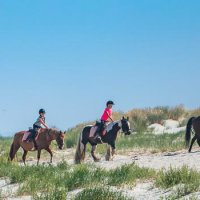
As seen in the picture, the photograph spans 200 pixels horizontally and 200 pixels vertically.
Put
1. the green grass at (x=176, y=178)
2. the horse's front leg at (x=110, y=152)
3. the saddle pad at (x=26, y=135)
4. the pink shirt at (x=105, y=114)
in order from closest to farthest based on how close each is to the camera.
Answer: the green grass at (x=176, y=178) → the pink shirt at (x=105, y=114) → the horse's front leg at (x=110, y=152) → the saddle pad at (x=26, y=135)

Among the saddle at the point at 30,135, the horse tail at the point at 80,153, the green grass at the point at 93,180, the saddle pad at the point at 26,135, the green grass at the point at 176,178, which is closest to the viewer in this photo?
the green grass at the point at 93,180

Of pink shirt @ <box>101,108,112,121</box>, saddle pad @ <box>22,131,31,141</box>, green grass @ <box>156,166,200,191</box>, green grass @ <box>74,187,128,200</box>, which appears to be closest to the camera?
green grass @ <box>74,187,128,200</box>

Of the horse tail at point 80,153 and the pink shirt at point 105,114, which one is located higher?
the pink shirt at point 105,114

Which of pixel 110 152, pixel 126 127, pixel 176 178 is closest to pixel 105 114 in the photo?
pixel 126 127

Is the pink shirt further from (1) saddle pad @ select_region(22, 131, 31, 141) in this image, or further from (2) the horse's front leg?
(1) saddle pad @ select_region(22, 131, 31, 141)

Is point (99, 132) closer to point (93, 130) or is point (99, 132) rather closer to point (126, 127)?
point (93, 130)

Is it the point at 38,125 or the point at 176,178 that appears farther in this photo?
the point at 38,125

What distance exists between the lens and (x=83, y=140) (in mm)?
22500

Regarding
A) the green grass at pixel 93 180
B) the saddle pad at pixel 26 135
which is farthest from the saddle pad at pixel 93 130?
the green grass at pixel 93 180

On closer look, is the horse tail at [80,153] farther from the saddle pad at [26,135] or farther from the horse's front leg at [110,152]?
the saddle pad at [26,135]

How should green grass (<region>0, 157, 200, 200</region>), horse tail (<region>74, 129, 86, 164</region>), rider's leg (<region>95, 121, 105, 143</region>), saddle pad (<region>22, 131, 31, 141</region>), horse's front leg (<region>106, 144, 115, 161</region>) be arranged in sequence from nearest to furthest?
green grass (<region>0, 157, 200, 200</region>) < horse tail (<region>74, 129, 86, 164</region>) < horse's front leg (<region>106, 144, 115, 161</region>) < rider's leg (<region>95, 121, 105, 143</region>) < saddle pad (<region>22, 131, 31, 141</region>)

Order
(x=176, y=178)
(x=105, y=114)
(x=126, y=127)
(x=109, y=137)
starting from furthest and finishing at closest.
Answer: (x=109, y=137) → (x=105, y=114) → (x=126, y=127) → (x=176, y=178)

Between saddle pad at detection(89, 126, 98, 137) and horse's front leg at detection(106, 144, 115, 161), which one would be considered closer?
horse's front leg at detection(106, 144, 115, 161)

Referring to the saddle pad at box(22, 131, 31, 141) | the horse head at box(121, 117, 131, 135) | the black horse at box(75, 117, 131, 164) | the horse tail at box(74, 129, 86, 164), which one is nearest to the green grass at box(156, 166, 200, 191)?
the horse head at box(121, 117, 131, 135)
